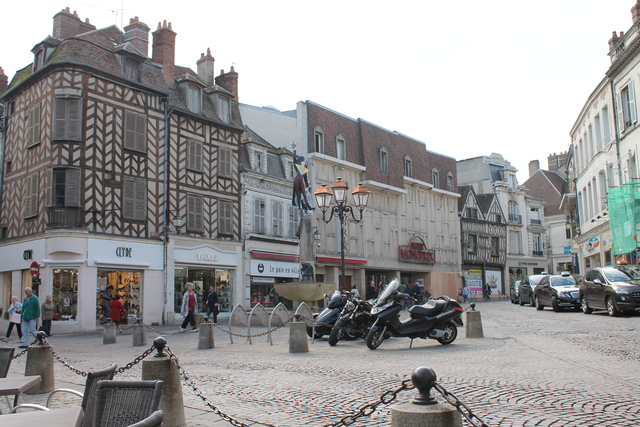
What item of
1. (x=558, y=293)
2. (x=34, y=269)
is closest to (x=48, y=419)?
(x=34, y=269)

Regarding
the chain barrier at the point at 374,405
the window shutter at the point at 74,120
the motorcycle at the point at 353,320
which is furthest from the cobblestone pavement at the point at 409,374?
the window shutter at the point at 74,120

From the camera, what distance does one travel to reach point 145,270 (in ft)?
85.5

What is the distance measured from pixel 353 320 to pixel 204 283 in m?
16.3

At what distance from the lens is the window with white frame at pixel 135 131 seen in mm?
25891

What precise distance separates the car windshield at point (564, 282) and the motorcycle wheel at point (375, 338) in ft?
42.4

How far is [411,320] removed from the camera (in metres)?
12.8

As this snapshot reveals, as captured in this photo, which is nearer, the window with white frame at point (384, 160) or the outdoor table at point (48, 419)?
the outdoor table at point (48, 419)

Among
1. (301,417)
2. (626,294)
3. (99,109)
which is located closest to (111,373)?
(301,417)

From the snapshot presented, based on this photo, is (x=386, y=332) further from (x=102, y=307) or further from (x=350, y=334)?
(x=102, y=307)

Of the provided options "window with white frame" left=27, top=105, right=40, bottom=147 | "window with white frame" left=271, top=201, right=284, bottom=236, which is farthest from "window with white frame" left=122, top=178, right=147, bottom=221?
"window with white frame" left=271, top=201, right=284, bottom=236

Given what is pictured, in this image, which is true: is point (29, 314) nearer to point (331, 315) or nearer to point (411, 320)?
point (331, 315)

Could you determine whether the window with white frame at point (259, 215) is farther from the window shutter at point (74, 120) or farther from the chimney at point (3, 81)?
the chimney at point (3, 81)

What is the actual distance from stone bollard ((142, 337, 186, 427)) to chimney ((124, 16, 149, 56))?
26.1 meters

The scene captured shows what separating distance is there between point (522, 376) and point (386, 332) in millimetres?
4600
